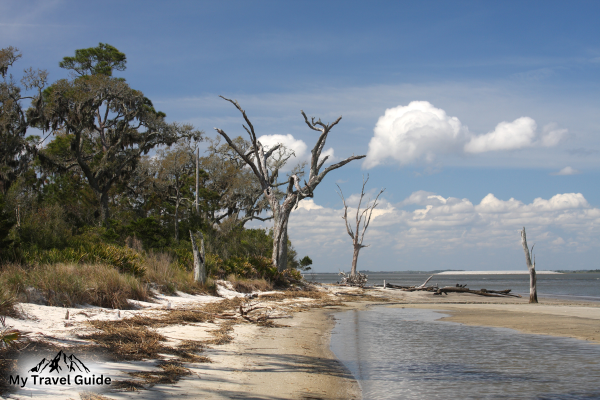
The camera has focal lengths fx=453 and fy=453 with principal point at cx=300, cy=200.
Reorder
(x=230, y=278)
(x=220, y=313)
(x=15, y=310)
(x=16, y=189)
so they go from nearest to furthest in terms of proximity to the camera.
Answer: (x=15, y=310), (x=220, y=313), (x=230, y=278), (x=16, y=189)

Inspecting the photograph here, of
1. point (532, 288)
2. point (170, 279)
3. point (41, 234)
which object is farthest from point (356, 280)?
point (41, 234)

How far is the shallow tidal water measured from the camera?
231 inches

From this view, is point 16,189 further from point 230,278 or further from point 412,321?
point 412,321

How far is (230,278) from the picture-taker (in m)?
19.2

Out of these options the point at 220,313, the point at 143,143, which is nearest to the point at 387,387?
the point at 220,313

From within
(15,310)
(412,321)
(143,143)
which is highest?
(143,143)

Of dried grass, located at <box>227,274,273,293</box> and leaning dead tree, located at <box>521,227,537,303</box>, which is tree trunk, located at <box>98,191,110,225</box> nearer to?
dried grass, located at <box>227,274,273,293</box>

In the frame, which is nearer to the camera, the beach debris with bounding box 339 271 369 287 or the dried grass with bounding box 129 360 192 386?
the dried grass with bounding box 129 360 192 386

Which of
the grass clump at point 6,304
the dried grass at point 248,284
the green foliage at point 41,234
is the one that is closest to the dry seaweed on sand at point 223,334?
the grass clump at point 6,304

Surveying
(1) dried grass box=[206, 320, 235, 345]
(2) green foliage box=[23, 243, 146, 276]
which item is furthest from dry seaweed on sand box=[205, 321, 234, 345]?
(2) green foliage box=[23, 243, 146, 276]

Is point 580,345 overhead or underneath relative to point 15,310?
underneath

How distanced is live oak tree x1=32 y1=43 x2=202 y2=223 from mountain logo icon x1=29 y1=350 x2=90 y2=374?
23463mm

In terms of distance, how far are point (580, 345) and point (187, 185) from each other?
3143 cm

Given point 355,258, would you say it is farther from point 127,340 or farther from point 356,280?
point 127,340
